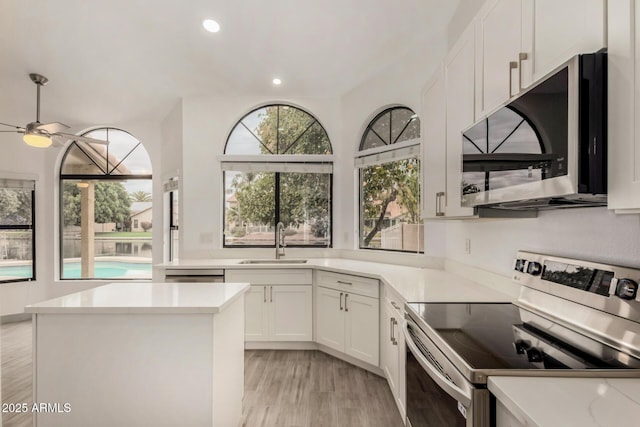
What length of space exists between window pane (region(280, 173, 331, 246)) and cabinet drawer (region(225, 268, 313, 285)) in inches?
31.3

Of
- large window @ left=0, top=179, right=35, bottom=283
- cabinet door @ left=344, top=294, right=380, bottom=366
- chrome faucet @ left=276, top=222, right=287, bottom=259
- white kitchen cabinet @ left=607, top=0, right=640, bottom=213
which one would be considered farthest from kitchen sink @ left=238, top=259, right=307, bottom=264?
large window @ left=0, top=179, right=35, bottom=283

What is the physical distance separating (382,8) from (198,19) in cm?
170

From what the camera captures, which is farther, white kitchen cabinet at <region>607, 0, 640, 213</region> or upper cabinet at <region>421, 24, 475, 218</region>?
upper cabinet at <region>421, 24, 475, 218</region>

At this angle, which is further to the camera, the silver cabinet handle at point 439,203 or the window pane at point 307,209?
the window pane at point 307,209

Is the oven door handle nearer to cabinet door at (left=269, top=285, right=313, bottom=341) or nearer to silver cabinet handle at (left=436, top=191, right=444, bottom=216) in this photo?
silver cabinet handle at (left=436, top=191, right=444, bottom=216)

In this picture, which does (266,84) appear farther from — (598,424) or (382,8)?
(598,424)

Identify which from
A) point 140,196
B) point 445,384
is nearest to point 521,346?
point 445,384

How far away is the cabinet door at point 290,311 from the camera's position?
3.43m

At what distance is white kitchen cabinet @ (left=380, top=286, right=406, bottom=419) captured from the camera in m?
2.08

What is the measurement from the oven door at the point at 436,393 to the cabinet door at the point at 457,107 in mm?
790

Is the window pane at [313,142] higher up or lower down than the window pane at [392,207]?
higher up

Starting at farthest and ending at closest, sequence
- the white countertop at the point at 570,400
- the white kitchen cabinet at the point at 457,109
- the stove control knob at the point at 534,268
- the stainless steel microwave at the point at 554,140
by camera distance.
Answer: the white kitchen cabinet at the point at 457,109 → the stove control knob at the point at 534,268 → the stainless steel microwave at the point at 554,140 → the white countertop at the point at 570,400

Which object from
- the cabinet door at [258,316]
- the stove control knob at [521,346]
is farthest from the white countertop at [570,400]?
the cabinet door at [258,316]

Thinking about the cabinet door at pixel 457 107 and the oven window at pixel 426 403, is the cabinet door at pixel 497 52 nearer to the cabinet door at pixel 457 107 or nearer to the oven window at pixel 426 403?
the cabinet door at pixel 457 107
